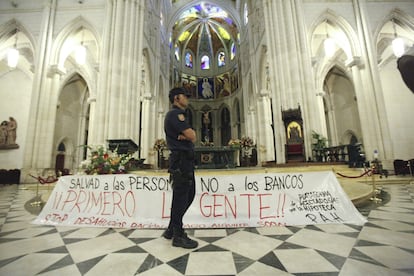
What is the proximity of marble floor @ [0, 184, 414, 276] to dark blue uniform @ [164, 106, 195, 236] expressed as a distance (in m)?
0.32

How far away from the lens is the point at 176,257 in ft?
5.27

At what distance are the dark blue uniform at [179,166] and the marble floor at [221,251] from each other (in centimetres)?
32

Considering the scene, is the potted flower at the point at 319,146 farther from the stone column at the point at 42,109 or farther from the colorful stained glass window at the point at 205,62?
the colorful stained glass window at the point at 205,62

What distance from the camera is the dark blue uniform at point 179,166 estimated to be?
1.94 metres

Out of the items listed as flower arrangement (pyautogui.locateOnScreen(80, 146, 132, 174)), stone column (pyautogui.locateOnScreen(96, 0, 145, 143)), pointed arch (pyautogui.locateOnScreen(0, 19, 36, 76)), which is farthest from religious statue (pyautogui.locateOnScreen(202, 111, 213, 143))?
flower arrangement (pyautogui.locateOnScreen(80, 146, 132, 174))

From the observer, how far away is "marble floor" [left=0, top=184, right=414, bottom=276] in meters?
1.39

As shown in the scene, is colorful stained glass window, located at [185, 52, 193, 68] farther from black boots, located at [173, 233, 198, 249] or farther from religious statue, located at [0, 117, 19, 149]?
black boots, located at [173, 233, 198, 249]

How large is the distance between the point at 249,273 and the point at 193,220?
4.45ft

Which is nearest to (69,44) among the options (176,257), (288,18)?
(288,18)

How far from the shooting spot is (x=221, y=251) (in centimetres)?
172

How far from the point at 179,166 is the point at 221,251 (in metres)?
0.89

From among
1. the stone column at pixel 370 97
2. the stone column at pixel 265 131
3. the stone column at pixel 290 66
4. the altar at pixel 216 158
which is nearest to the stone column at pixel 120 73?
the altar at pixel 216 158

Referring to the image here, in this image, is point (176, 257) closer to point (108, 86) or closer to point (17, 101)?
point (108, 86)

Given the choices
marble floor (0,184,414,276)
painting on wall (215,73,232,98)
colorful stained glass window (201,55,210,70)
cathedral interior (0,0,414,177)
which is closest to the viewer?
marble floor (0,184,414,276)
